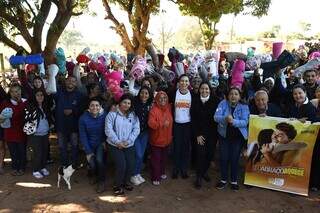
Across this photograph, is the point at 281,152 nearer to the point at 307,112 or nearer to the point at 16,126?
the point at 307,112

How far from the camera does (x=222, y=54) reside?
1046cm

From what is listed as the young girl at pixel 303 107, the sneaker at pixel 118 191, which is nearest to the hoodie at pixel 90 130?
the sneaker at pixel 118 191

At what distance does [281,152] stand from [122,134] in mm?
2327

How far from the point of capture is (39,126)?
6570mm

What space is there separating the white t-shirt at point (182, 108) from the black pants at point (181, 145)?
9cm

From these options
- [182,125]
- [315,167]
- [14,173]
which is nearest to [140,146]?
[182,125]

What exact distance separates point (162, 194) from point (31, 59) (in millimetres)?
4024

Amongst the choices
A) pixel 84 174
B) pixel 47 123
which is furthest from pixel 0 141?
pixel 84 174

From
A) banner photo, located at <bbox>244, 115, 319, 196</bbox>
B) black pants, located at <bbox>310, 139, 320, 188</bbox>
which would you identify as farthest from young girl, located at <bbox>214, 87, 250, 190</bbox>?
black pants, located at <bbox>310, 139, 320, 188</bbox>

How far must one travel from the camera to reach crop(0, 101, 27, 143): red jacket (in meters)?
6.58

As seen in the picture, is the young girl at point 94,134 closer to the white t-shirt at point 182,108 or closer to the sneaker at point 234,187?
the white t-shirt at point 182,108

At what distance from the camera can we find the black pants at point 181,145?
21.2 ft

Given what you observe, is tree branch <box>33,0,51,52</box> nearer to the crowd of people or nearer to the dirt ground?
the crowd of people

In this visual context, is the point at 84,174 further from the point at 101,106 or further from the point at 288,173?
the point at 288,173
